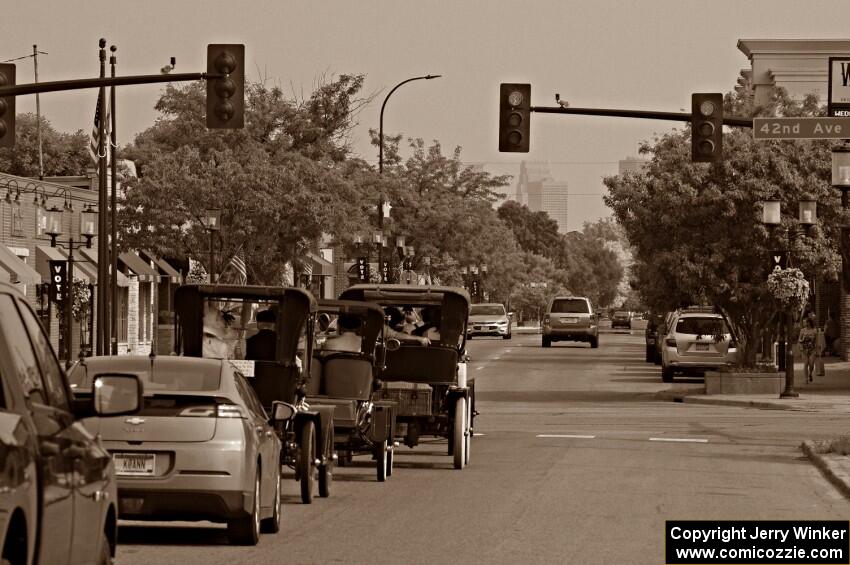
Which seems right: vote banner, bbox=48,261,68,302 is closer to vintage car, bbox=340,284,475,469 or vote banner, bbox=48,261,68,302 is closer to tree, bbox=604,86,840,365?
tree, bbox=604,86,840,365

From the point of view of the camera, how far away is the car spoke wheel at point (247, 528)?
12.3 meters

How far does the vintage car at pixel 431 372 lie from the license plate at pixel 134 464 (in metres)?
7.70

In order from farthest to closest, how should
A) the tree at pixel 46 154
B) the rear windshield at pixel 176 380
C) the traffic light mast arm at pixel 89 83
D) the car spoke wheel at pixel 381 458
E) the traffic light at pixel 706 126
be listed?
the tree at pixel 46 154 → the traffic light at pixel 706 126 → the traffic light mast arm at pixel 89 83 → the car spoke wheel at pixel 381 458 → the rear windshield at pixel 176 380

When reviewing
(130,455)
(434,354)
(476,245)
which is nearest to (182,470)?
(130,455)

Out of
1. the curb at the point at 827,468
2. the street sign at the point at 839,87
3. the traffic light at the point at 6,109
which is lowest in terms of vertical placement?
the curb at the point at 827,468

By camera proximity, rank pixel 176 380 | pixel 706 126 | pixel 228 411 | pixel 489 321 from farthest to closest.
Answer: pixel 489 321
pixel 706 126
pixel 176 380
pixel 228 411

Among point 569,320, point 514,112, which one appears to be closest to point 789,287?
point 514,112

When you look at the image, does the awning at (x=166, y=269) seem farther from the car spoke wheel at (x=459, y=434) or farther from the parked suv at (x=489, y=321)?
the car spoke wheel at (x=459, y=434)

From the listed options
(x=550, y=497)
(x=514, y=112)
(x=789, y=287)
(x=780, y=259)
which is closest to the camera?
(x=550, y=497)

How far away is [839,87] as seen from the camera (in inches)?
1156

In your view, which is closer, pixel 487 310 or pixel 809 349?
pixel 809 349

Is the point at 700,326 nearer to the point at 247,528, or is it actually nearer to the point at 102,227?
the point at 102,227

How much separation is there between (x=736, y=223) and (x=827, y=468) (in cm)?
1991

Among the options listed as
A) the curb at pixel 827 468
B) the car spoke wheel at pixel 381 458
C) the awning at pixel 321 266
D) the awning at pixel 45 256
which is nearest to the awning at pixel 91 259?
the awning at pixel 45 256
